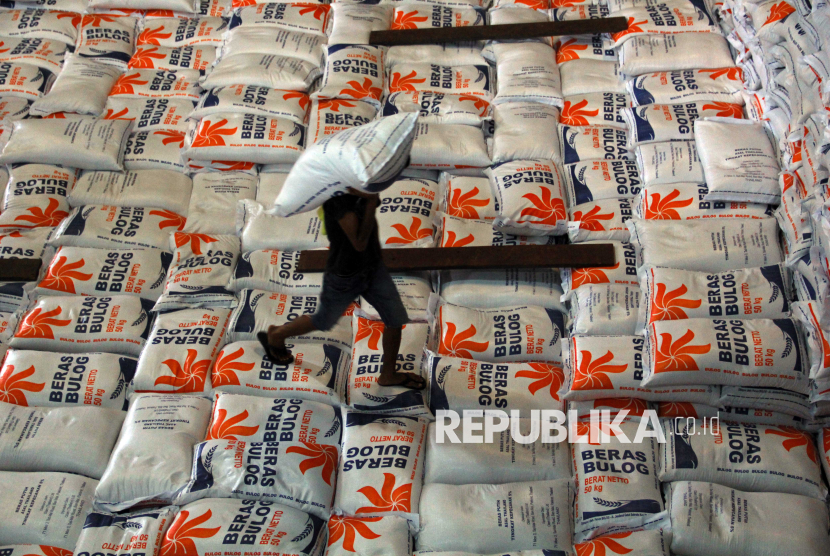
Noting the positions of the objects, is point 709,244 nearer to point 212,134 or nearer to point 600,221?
point 600,221

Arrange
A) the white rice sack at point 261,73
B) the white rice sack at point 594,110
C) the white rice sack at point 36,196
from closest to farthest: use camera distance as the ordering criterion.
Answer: the white rice sack at point 36,196
the white rice sack at point 594,110
the white rice sack at point 261,73

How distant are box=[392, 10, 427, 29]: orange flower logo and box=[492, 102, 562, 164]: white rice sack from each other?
0.89 metres

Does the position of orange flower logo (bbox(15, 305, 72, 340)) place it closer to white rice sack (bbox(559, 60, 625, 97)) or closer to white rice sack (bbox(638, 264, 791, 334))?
white rice sack (bbox(638, 264, 791, 334))

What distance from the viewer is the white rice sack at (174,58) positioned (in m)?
4.28

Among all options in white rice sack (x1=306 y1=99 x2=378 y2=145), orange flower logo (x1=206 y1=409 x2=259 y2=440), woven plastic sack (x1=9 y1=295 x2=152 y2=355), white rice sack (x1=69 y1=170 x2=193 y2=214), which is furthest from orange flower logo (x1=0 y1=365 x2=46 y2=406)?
white rice sack (x1=306 y1=99 x2=378 y2=145)

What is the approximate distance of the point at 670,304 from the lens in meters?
2.96

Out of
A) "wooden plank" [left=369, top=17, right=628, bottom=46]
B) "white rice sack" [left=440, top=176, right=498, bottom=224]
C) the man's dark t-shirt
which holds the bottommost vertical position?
the man's dark t-shirt

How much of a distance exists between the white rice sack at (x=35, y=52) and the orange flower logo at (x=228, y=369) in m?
2.43

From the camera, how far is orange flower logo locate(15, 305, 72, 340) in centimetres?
308

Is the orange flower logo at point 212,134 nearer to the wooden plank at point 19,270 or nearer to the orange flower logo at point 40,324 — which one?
the wooden plank at point 19,270

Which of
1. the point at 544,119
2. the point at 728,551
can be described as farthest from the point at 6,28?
the point at 728,551

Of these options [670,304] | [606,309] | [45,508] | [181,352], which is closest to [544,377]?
[606,309]

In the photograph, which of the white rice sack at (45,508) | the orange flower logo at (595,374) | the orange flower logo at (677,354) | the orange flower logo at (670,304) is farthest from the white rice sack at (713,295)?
the white rice sack at (45,508)

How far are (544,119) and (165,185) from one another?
1.99 metres
